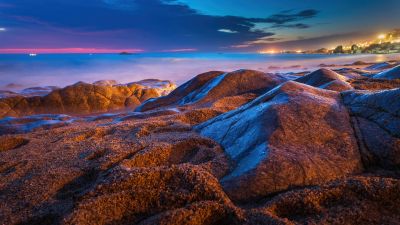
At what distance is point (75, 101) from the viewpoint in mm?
11258

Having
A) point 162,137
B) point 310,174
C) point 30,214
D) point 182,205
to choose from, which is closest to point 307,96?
point 310,174

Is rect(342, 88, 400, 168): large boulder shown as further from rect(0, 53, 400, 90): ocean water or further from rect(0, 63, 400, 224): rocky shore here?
rect(0, 53, 400, 90): ocean water

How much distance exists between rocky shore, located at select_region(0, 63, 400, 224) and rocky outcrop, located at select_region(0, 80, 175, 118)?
24.6 feet

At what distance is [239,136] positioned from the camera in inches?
111

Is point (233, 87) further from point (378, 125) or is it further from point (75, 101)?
point (75, 101)

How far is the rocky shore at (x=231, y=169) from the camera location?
5.85ft

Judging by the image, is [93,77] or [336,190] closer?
[336,190]

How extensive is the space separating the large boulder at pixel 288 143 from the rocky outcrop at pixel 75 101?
30.3ft

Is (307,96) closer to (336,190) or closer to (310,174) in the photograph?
(310,174)

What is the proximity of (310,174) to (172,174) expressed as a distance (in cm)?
101

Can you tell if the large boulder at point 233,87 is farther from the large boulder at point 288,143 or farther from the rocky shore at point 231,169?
the large boulder at point 288,143

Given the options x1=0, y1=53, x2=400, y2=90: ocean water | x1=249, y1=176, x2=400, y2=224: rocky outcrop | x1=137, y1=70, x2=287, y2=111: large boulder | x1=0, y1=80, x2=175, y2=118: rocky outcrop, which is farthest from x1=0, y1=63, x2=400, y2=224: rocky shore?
x1=0, y1=53, x2=400, y2=90: ocean water

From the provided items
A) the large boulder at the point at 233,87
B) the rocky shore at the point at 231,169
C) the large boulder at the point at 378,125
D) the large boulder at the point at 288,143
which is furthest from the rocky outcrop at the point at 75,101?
the large boulder at the point at 378,125

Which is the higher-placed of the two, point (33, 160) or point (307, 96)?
point (307, 96)
